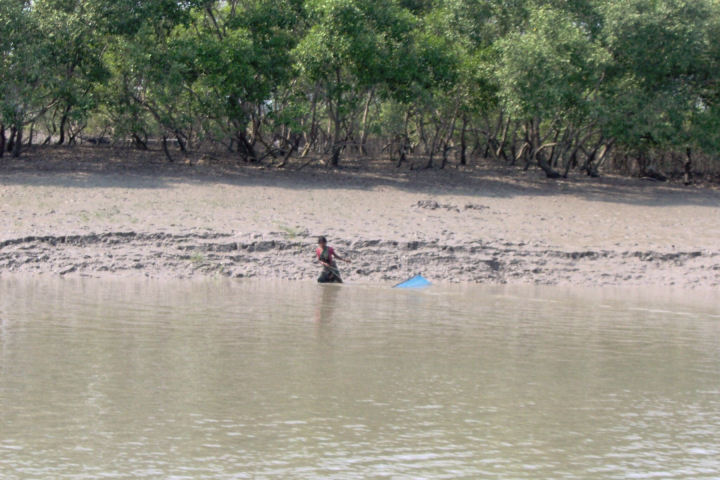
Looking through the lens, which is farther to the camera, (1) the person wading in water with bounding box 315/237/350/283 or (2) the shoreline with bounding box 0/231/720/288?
(2) the shoreline with bounding box 0/231/720/288

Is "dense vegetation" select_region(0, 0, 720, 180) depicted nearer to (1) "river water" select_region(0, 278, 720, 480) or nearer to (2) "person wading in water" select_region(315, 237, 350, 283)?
(2) "person wading in water" select_region(315, 237, 350, 283)

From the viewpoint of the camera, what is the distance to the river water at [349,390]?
5.64 metres

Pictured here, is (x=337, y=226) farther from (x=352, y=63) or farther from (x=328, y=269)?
(x=352, y=63)

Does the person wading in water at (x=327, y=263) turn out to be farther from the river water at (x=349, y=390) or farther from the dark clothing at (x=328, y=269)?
the river water at (x=349, y=390)

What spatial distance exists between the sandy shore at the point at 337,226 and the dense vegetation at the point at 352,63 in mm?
1711

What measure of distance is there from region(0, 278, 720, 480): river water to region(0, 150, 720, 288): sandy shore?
3.66 meters

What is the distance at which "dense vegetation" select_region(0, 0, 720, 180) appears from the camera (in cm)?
2269

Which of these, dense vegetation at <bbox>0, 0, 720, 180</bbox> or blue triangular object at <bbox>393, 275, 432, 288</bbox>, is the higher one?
dense vegetation at <bbox>0, 0, 720, 180</bbox>

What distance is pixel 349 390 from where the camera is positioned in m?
7.43

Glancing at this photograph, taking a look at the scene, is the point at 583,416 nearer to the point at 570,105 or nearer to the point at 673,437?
the point at 673,437

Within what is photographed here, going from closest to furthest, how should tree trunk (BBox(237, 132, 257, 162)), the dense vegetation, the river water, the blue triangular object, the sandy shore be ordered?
1. the river water
2. the blue triangular object
3. the sandy shore
4. the dense vegetation
5. tree trunk (BBox(237, 132, 257, 162))

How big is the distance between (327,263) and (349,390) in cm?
803

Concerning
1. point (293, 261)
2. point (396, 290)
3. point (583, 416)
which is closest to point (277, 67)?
point (293, 261)

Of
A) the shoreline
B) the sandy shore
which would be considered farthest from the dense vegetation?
the shoreline
